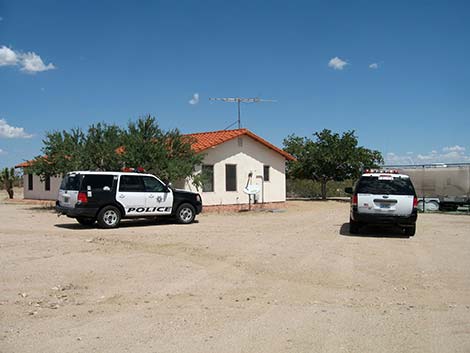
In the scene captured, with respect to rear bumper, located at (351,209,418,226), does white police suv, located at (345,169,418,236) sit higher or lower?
higher

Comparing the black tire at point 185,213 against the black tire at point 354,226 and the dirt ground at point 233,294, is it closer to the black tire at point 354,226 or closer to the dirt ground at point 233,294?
the dirt ground at point 233,294

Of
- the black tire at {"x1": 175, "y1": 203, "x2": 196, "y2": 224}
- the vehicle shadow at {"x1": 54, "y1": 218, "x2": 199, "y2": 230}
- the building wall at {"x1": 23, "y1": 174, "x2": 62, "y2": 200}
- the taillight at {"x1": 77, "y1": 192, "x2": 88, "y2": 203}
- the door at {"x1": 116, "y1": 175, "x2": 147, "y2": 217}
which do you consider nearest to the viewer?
the taillight at {"x1": 77, "y1": 192, "x2": 88, "y2": 203}

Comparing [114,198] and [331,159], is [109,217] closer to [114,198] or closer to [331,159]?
[114,198]

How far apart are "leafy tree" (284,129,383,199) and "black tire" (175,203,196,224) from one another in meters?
17.7

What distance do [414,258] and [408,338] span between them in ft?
18.4

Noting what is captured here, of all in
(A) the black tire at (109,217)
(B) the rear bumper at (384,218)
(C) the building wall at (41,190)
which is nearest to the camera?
(B) the rear bumper at (384,218)

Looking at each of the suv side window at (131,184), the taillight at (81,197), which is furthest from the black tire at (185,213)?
the taillight at (81,197)

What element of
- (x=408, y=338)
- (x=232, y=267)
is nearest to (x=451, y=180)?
(x=232, y=267)

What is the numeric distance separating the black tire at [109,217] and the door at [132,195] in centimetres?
32

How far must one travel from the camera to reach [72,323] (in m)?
6.08

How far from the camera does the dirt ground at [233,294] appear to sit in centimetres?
550

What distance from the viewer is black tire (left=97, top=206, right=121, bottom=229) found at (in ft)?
52.8

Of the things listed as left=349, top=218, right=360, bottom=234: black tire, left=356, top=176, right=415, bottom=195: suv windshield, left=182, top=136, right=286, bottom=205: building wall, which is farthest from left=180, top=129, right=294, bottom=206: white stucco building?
left=356, top=176, right=415, bottom=195: suv windshield

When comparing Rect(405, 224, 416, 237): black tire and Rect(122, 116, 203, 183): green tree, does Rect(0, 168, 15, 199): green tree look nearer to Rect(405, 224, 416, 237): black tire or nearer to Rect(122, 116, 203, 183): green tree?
Rect(122, 116, 203, 183): green tree
